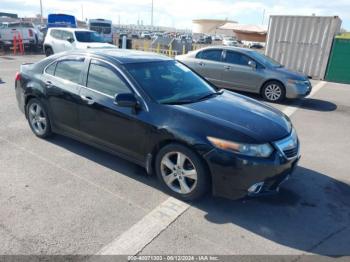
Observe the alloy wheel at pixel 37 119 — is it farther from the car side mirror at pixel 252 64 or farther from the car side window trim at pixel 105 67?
the car side mirror at pixel 252 64

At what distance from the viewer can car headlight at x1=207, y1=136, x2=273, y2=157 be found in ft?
10.0

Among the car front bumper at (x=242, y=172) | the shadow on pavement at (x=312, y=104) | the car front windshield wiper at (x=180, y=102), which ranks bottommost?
the shadow on pavement at (x=312, y=104)

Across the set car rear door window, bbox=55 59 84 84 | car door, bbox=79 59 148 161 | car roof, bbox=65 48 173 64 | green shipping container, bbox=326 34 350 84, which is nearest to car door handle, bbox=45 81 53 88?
car rear door window, bbox=55 59 84 84

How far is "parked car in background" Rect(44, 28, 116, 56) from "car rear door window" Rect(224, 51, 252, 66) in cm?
687

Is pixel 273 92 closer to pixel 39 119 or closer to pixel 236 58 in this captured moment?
pixel 236 58

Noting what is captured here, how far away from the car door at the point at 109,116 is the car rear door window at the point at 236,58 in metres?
6.04

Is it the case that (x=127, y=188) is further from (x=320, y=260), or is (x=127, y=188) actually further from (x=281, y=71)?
(x=281, y=71)

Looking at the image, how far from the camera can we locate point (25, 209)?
3180 mm

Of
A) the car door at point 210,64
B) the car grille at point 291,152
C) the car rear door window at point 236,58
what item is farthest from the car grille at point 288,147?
the car door at point 210,64

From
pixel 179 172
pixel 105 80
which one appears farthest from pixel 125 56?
pixel 179 172

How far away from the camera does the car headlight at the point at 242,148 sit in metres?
3.05

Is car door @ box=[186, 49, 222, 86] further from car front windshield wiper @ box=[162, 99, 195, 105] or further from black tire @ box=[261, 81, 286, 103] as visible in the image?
car front windshield wiper @ box=[162, 99, 195, 105]

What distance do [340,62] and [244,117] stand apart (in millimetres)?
12516

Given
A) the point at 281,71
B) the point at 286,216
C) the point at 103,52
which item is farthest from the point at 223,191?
the point at 281,71
